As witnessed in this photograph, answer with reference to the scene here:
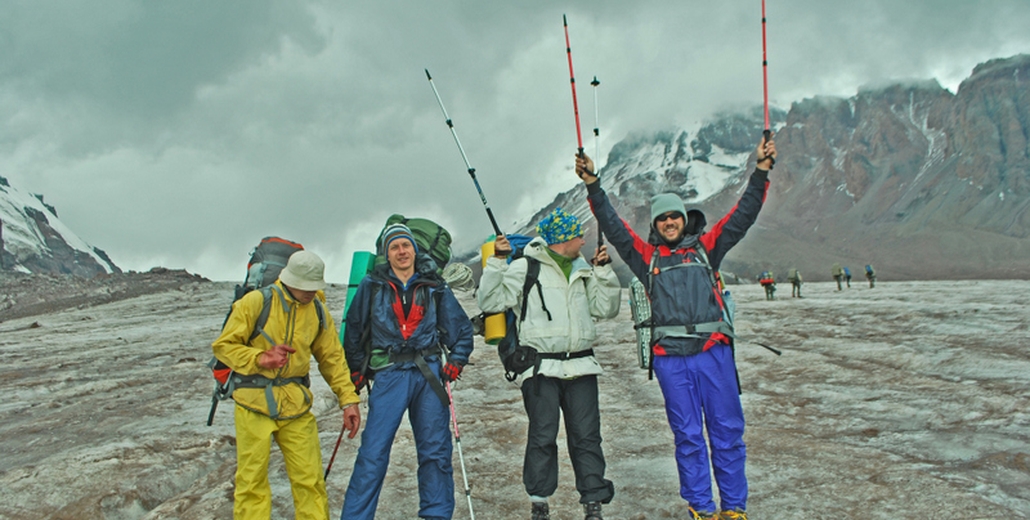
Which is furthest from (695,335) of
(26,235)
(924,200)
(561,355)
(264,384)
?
(26,235)

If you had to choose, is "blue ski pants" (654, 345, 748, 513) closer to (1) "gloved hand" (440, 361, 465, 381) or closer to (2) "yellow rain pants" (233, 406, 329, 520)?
(1) "gloved hand" (440, 361, 465, 381)

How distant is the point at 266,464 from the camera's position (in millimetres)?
5086

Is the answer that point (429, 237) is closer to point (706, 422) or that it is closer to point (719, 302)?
point (719, 302)

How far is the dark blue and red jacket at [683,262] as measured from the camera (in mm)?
5336

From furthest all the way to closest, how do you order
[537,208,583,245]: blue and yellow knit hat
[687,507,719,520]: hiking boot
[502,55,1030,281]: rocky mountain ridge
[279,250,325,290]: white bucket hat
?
[502,55,1030,281]: rocky mountain ridge, [537,208,583,245]: blue and yellow knit hat, [279,250,325,290]: white bucket hat, [687,507,719,520]: hiking boot

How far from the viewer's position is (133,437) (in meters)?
8.48

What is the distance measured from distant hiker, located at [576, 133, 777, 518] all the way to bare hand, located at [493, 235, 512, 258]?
0.91 metres

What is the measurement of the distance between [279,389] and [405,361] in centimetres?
106

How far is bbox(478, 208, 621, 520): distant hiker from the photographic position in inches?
213

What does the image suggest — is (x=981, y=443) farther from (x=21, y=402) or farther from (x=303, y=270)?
(x=21, y=402)

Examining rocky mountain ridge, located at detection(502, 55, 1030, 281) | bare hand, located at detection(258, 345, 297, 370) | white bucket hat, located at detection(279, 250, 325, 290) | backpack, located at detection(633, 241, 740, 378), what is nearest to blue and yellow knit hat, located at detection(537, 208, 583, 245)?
backpack, located at detection(633, 241, 740, 378)

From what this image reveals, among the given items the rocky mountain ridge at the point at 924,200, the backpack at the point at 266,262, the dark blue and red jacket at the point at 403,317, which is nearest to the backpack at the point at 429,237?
the dark blue and red jacket at the point at 403,317

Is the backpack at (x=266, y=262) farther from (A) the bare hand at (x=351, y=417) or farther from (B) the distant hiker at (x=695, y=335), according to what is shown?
(B) the distant hiker at (x=695, y=335)

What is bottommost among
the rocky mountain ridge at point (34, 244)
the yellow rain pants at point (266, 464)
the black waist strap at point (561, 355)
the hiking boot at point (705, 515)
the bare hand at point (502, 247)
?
the hiking boot at point (705, 515)
